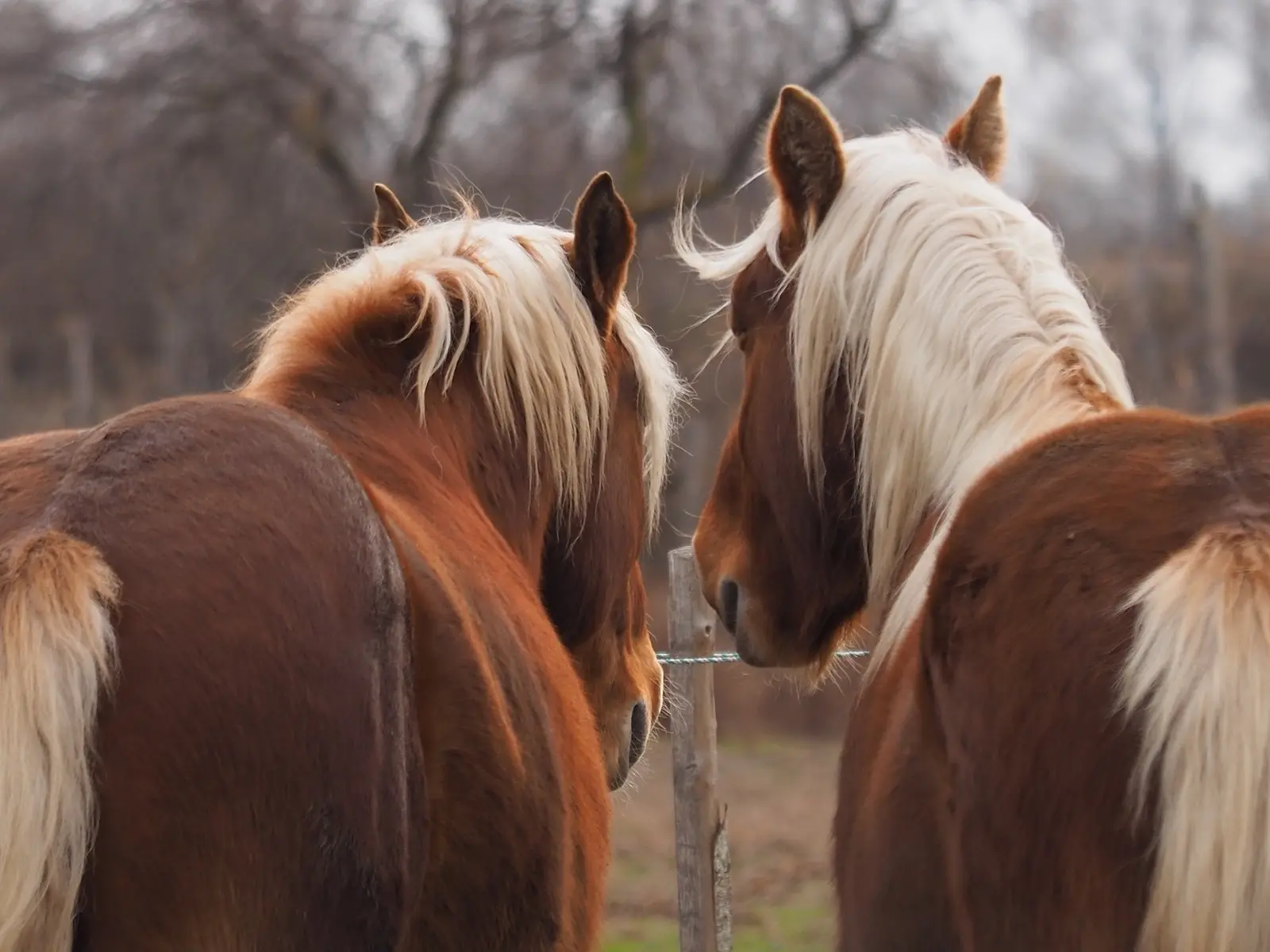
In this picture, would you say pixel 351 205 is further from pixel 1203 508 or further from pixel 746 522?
pixel 1203 508

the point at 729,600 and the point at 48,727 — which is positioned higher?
the point at 48,727

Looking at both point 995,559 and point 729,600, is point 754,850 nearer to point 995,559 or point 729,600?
point 729,600

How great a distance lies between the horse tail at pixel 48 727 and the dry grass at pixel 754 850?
3.71 meters

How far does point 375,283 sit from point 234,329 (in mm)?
14254

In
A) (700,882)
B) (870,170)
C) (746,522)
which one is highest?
(870,170)

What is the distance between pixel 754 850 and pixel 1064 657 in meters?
7.35

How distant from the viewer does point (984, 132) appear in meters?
2.92

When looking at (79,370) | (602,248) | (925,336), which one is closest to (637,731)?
(602,248)

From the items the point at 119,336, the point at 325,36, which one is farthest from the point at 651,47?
the point at 119,336

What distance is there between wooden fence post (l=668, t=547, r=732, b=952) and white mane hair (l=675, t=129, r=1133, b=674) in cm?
147

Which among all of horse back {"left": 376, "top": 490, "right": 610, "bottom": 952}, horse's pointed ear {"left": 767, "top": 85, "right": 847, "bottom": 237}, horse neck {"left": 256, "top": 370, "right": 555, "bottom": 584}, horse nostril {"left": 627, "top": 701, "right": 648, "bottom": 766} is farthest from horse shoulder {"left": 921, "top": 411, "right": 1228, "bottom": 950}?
horse nostril {"left": 627, "top": 701, "right": 648, "bottom": 766}

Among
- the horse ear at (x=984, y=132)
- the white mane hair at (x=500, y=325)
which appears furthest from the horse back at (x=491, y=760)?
the horse ear at (x=984, y=132)

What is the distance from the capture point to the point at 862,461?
2.62 metres

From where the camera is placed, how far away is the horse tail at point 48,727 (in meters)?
1.56
